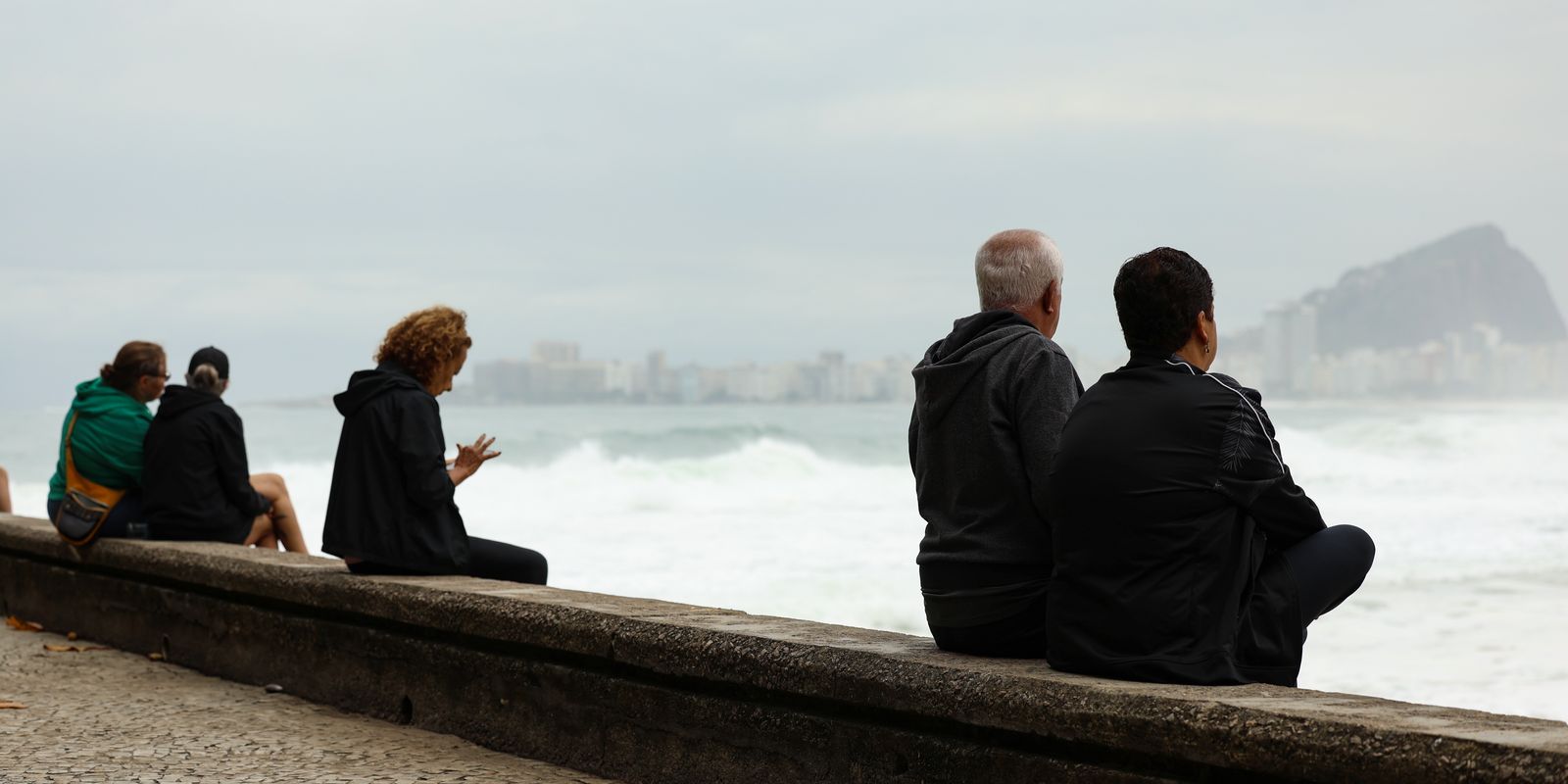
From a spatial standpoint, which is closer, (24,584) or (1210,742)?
(1210,742)

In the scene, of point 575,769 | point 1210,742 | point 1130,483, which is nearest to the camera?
point 1210,742

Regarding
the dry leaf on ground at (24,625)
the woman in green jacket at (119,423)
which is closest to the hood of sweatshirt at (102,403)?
the woman in green jacket at (119,423)

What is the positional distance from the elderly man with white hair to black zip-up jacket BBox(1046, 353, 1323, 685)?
0.72 ft

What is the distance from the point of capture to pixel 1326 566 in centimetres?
333

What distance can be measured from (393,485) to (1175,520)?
3179mm

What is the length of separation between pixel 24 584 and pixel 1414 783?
7223 mm

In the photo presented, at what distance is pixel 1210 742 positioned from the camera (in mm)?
2762

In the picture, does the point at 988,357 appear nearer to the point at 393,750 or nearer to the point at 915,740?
the point at 915,740

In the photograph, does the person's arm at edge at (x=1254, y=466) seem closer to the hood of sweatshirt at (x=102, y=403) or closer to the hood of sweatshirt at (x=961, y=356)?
the hood of sweatshirt at (x=961, y=356)

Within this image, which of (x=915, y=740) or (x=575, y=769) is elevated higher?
(x=915, y=740)

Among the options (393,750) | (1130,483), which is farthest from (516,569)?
(1130,483)

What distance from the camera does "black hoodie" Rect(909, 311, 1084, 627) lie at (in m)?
3.50

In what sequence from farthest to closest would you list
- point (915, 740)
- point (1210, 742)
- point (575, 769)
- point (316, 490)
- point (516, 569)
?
point (316, 490)
point (516, 569)
point (575, 769)
point (915, 740)
point (1210, 742)

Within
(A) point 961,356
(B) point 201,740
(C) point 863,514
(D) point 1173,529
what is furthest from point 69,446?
(C) point 863,514
